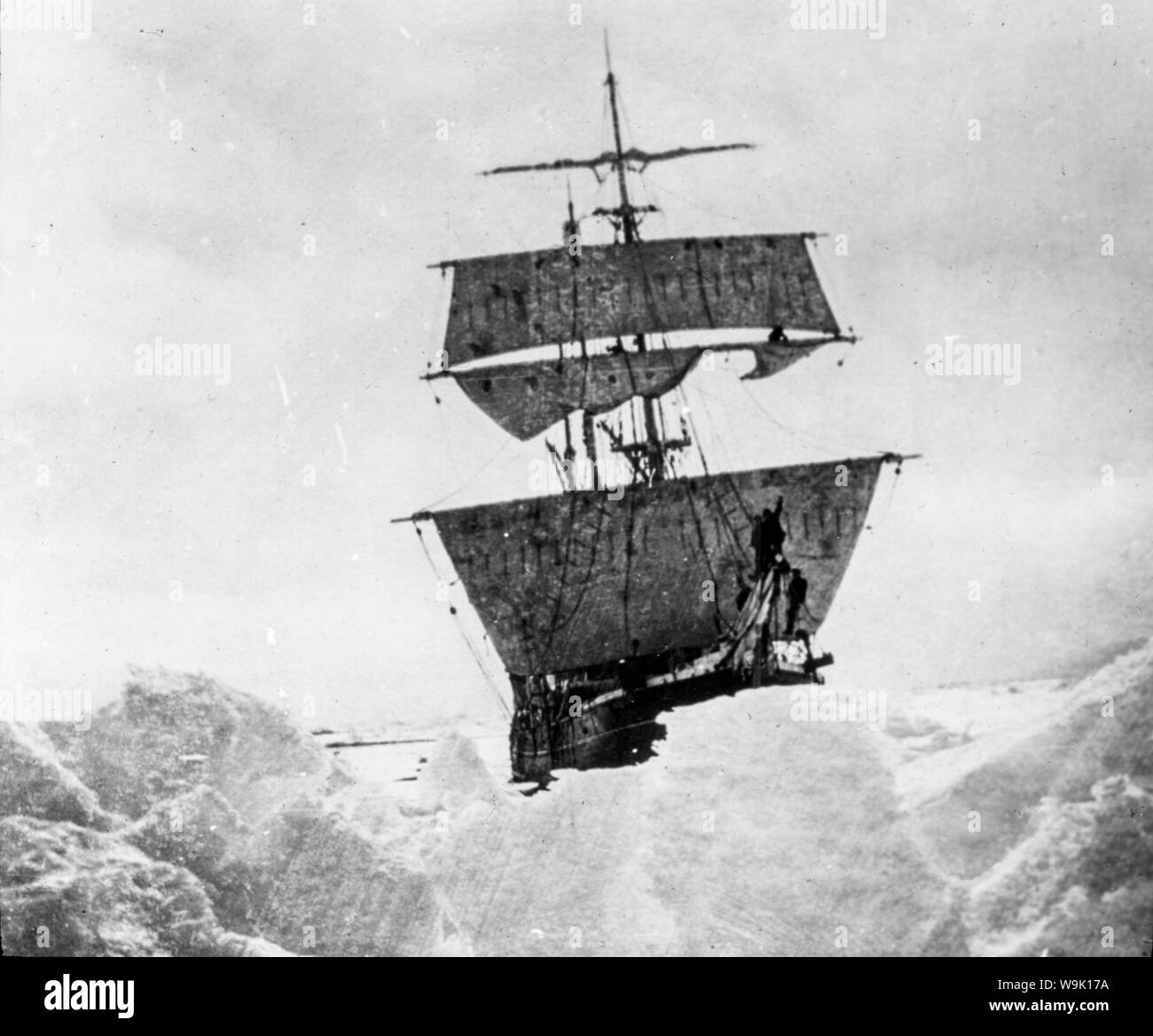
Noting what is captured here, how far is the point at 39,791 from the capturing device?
7.51 metres

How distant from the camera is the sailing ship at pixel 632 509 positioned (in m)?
8.10

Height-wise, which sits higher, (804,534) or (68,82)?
(68,82)

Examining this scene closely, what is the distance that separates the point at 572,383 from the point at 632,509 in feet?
4.04

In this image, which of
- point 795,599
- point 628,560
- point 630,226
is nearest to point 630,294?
point 630,226

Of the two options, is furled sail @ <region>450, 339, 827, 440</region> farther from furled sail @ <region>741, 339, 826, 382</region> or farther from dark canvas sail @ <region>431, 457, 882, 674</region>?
dark canvas sail @ <region>431, 457, 882, 674</region>

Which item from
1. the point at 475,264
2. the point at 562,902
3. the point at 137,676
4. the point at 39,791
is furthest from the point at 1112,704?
the point at 39,791

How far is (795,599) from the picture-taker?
8117 millimetres

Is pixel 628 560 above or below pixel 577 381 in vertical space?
below

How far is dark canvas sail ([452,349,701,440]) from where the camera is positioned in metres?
8.95

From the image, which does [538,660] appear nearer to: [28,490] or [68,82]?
[28,490]

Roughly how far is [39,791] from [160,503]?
6.88 ft

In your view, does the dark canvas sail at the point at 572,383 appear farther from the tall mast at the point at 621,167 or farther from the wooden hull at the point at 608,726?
the wooden hull at the point at 608,726

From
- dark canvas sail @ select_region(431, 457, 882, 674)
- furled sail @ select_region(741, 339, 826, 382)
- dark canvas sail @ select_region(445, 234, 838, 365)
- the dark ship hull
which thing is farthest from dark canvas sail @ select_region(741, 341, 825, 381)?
the dark ship hull

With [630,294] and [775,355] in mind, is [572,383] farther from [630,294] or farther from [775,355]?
[775,355]
